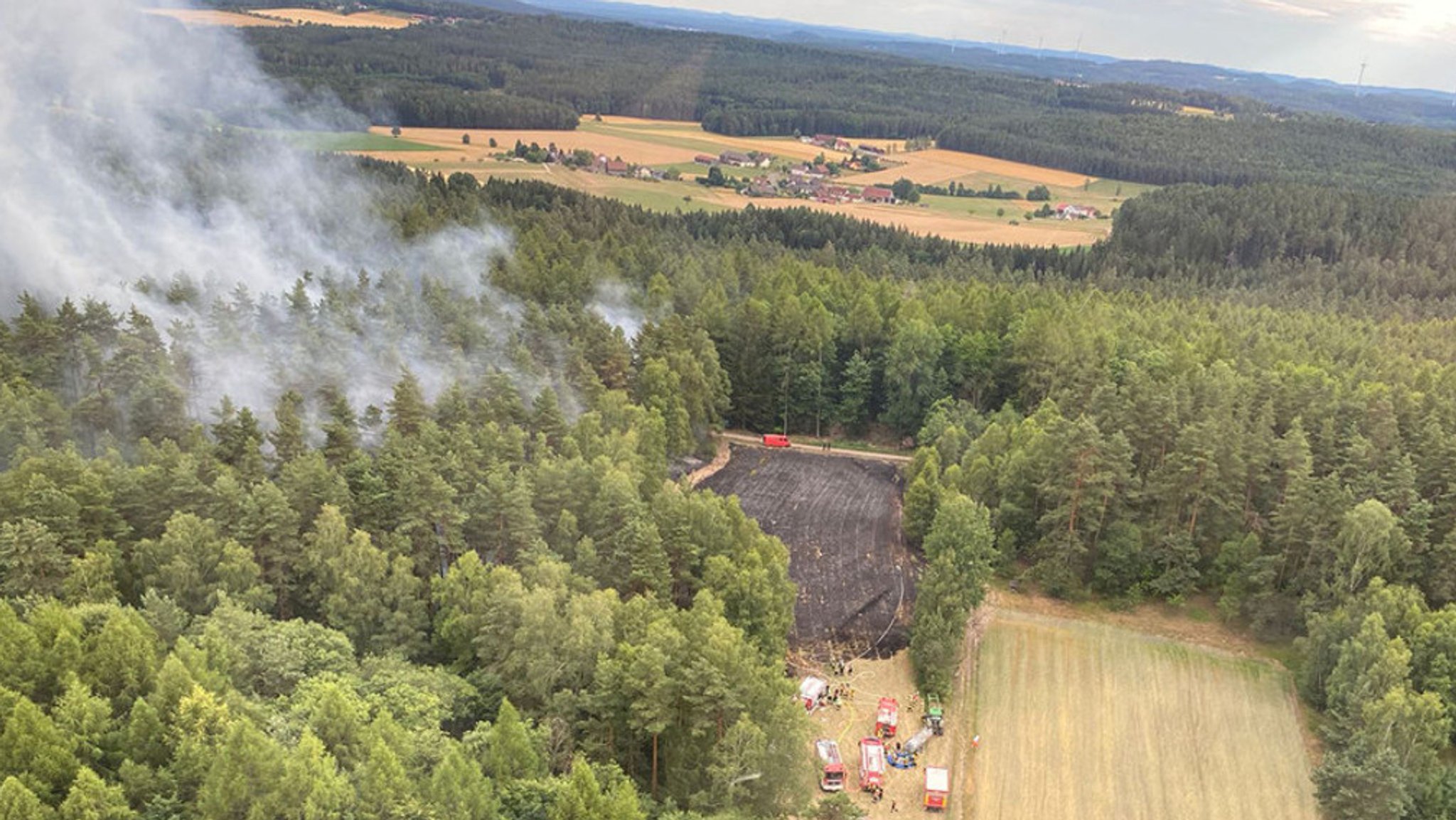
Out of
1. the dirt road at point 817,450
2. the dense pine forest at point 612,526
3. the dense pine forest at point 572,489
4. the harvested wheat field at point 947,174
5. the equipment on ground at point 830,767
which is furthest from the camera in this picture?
the harvested wheat field at point 947,174

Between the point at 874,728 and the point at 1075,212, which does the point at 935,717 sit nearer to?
the point at 874,728

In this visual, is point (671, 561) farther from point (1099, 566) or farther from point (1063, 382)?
point (1063, 382)

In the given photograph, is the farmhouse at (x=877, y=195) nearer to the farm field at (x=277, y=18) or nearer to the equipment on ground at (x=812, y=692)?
the farm field at (x=277, y=18)

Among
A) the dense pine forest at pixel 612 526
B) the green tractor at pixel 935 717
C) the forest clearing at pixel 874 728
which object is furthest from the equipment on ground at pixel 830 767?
the green tractor at pixel 935 717

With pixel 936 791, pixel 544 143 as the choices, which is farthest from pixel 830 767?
pixel 544 143

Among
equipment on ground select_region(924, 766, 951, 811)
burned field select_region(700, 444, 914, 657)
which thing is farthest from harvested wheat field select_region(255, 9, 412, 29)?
equipment on ground select_region(924, 766, 951, 811)

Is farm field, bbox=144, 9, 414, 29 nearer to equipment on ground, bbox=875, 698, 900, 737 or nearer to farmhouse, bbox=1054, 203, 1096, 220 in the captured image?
equipment on ground, bbox=875, 698, 900, 737

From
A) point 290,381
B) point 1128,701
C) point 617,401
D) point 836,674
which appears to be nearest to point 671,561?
point 836,674
